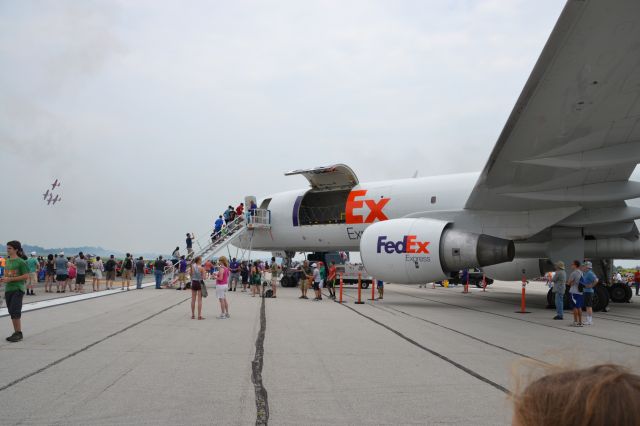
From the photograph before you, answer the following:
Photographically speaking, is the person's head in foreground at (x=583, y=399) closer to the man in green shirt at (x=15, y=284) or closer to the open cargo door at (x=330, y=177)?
the man in green shirt at (x=15, y=284)

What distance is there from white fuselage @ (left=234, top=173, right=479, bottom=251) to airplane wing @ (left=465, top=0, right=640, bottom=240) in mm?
2354

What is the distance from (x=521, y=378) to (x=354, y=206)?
17252mm

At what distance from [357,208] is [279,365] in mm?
12665

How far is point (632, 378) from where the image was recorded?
95 centimetres

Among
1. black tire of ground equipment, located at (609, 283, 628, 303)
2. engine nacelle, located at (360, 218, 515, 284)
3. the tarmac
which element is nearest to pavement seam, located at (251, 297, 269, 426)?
the tarmac

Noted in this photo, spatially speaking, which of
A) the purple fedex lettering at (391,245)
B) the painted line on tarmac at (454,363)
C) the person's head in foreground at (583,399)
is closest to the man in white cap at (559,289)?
the purple fedex lettering at (391,245)

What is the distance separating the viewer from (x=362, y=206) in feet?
59.8

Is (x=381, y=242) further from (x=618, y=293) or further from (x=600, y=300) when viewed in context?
(x=618, y=293)

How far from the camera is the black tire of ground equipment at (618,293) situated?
17706 millimetres

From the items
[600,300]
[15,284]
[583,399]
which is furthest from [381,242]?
[583,399]

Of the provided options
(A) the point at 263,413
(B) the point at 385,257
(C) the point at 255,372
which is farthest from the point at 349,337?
(B) the point at 385,257

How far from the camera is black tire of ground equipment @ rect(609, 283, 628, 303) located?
17706 mm

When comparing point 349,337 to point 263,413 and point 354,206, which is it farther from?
point 354,206

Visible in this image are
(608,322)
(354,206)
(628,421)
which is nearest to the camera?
(628,421)
